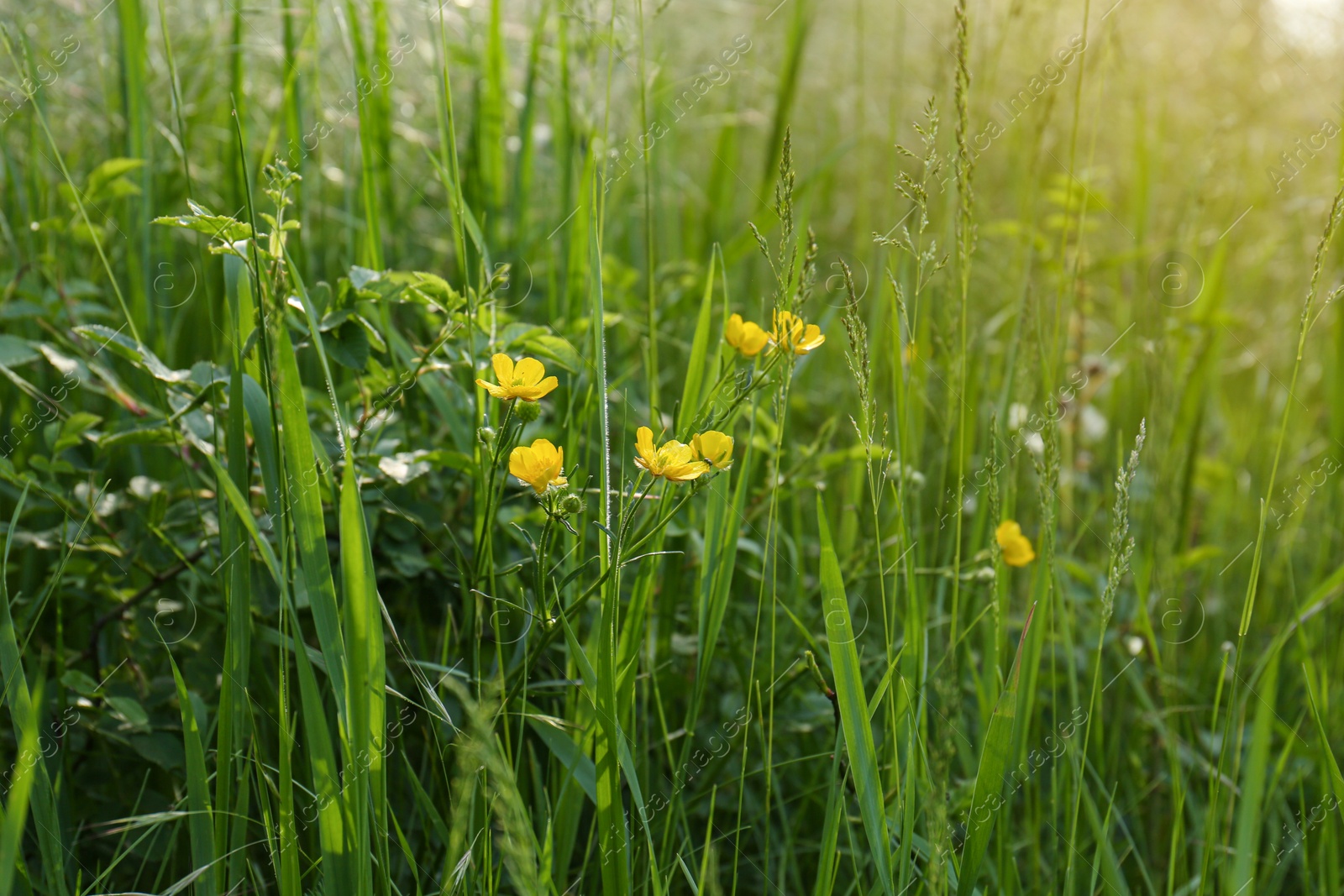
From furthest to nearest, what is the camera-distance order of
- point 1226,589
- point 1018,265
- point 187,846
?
point 1018,265
point 1226,589
point 187,846

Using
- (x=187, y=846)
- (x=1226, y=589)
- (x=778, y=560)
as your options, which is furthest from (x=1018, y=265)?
(x=187, y=846)

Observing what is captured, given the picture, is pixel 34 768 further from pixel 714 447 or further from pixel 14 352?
pixel 714 447

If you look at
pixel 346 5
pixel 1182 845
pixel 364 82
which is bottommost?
pixel 1182 845

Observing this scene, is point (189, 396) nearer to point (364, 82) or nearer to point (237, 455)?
point (237, 455)

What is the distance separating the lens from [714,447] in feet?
2.76

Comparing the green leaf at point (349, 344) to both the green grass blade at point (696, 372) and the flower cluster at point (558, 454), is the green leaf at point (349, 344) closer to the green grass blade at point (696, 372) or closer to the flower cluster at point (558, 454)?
→ the flower cluster at point (558, 454)

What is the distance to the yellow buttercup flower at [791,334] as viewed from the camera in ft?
2.85

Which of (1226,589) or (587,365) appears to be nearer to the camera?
(587,365)

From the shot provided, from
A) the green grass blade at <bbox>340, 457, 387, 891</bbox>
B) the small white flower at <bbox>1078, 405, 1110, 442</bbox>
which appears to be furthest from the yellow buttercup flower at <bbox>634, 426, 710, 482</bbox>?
the small white flower at <bbox>1078, 405, 1110, 442</bbox>

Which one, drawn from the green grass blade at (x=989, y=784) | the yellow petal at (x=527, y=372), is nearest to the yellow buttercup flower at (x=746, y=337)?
the yellow petal at (x=527, y=372)

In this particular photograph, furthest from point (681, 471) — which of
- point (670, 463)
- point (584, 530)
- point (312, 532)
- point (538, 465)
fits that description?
point (312, 532)

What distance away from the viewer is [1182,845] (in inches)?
47.0

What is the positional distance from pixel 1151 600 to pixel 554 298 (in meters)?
1.11

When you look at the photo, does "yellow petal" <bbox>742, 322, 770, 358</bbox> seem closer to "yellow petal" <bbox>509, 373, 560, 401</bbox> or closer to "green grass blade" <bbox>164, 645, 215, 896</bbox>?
"yellow petal" <bbox>509, 373, 560, 401</bbox>
